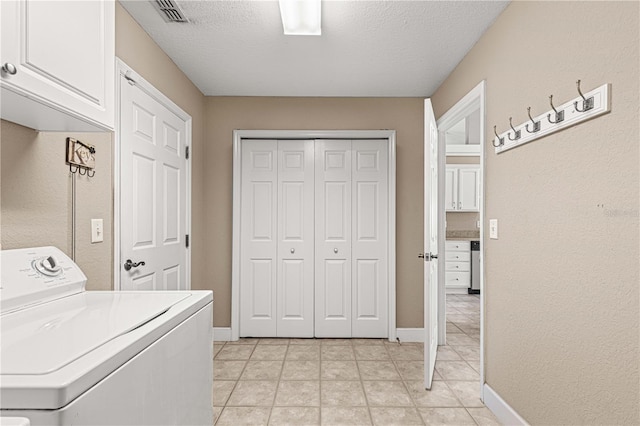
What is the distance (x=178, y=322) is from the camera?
1130 millimetres

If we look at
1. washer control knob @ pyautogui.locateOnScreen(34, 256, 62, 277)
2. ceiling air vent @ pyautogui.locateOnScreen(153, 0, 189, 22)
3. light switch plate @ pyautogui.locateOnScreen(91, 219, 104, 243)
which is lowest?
washer control knob @ pyautogui.locateOnScreen(34, 256, 62, 277)

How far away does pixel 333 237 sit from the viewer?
3549 mm

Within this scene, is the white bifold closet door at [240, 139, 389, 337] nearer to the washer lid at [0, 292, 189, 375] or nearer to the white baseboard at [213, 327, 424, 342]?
the white baseboard at [213, 327, 424, 342]

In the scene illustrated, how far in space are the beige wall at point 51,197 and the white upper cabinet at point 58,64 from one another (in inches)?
4.2

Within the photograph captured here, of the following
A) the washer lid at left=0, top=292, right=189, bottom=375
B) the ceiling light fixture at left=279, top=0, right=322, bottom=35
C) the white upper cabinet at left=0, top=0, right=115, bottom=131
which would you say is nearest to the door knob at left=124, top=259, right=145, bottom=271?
the washer lid at left=0, top=292, right=189, bottom=375

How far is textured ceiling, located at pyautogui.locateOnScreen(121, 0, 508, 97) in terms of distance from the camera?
6.95ft

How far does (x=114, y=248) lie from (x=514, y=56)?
250 cm

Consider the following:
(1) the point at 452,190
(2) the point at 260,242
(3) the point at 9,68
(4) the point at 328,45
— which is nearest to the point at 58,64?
(3) the point at 9,68

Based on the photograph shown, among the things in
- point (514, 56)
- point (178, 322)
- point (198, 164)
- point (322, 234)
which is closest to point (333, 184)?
point (322, 234)

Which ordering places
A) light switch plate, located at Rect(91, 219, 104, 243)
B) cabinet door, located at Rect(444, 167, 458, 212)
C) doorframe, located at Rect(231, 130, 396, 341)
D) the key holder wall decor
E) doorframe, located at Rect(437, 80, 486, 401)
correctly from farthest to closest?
cabinet door, located at Rect(444, 167, 458, 212) < doorframe, located at Rect(231, 130, 396, 341) < doorframe, located at Rect(437, 80, 486, 401) < light switch plate, located at Rect(91, 219, 104, 243) < the key holder wall decor

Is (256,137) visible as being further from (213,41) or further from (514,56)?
(514,56)

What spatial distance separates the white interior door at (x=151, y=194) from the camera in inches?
83.5

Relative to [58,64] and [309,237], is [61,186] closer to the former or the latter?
[58,64]

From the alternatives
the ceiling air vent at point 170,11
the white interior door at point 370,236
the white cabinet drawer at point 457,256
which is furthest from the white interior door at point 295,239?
the white cabinet drawer at point 457,256
